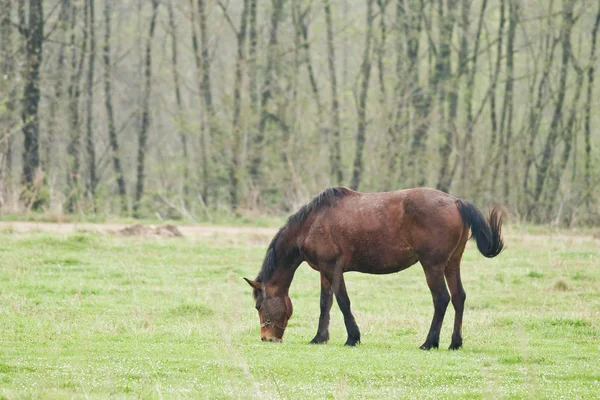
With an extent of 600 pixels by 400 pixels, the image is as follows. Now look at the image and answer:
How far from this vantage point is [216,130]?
38062 mm

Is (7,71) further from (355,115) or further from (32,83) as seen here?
(355,115)

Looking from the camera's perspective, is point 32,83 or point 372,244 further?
point 32,83

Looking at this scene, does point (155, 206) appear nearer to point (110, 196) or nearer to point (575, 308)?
point (110, 196)

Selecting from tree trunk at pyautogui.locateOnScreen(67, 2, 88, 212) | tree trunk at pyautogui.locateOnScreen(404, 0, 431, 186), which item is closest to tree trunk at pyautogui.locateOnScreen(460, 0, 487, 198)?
tree trunk at pyautogui.locateOnScreen(404, 0, 431, 186)

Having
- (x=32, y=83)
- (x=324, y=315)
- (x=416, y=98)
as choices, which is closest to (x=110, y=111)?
(x=32, y=83)

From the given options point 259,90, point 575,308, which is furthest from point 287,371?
point 259,90

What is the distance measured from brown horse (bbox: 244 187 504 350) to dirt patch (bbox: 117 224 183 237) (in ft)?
41.8

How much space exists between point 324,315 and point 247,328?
1635 millimetres

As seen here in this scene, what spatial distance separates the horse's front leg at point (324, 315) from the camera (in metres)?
12.4

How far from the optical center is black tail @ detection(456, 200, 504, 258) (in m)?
11.9

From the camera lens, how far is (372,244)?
40.3 ft

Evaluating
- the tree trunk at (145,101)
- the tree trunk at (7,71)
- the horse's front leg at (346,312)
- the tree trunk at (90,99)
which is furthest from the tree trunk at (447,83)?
the horse's front leg at (346,312)

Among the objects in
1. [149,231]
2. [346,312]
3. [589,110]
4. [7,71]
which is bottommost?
[149,231]

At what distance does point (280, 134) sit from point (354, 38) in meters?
5.98
